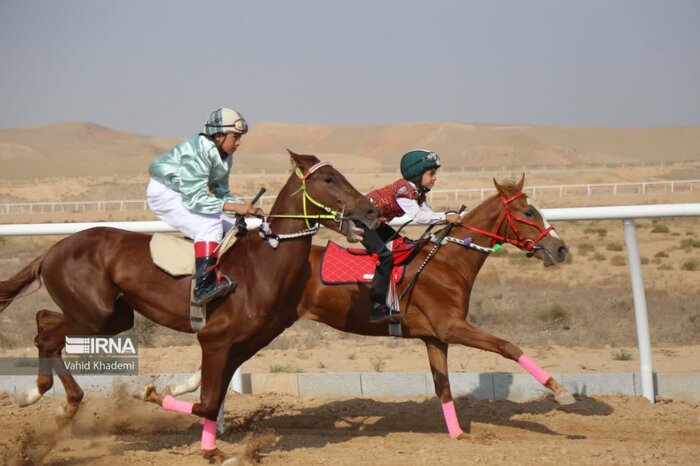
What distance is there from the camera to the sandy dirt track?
248 inches

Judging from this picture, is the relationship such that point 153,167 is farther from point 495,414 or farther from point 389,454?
point 495,414

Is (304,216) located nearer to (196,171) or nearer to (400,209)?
(196,171)

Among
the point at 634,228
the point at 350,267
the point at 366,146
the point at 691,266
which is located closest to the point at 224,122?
the point at 350,267

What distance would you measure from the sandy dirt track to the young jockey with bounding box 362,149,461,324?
1.07 m

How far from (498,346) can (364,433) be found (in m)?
1.38

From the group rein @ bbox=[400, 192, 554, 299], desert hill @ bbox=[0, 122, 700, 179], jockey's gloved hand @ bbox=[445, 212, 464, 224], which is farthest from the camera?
desert hill @ bbox=[0, 122, 700, 179]

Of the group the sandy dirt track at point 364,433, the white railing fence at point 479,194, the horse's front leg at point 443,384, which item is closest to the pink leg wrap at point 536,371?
the sandy dirt track at point 364,433

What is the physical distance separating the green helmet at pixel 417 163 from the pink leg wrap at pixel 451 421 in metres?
1.84

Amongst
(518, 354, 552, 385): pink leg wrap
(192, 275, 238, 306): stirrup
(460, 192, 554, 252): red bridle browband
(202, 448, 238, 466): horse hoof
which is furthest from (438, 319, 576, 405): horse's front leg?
(202, 448, 238, 466): horse hoof

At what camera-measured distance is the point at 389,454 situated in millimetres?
6422

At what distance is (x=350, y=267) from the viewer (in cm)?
729

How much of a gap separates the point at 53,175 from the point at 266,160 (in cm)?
2685

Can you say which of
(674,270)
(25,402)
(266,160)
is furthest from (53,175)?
(25,402)

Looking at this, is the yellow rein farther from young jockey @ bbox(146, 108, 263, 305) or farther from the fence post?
the fence post
